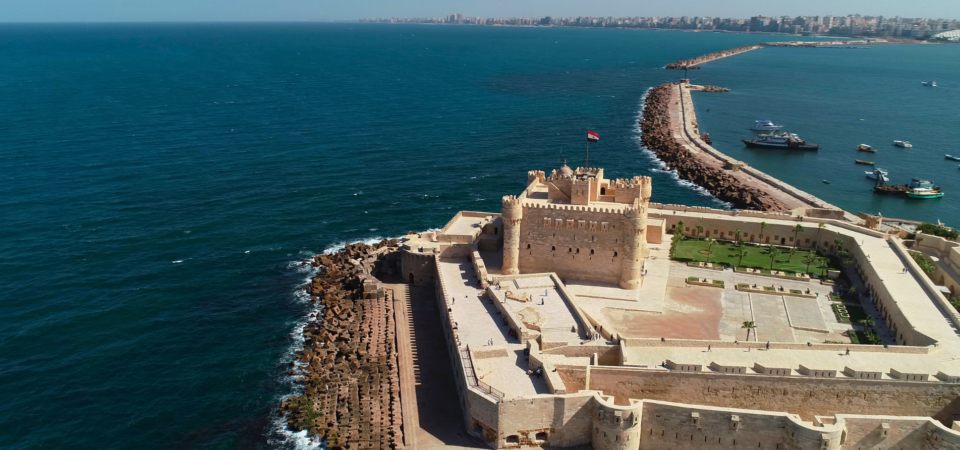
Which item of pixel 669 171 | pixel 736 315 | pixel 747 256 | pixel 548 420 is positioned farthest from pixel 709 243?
pixel 669 171

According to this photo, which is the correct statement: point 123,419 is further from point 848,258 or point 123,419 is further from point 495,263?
point 848,258

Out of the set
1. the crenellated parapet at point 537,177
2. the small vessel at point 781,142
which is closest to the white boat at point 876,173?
the small vessel at point 781,142

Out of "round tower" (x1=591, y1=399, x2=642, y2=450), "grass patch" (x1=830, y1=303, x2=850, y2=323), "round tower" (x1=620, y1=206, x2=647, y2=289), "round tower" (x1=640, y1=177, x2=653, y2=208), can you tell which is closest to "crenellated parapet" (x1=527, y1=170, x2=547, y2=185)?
"round tower" (x1=640, y1=177, x2=653, y2=208)

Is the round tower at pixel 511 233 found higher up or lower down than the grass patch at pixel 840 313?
higher up

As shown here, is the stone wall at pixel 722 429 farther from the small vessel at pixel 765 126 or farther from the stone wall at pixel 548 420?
the small vessel at pixel 765 126

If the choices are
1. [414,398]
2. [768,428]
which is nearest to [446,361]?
[414,398]

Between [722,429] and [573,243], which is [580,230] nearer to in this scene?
[573,243]

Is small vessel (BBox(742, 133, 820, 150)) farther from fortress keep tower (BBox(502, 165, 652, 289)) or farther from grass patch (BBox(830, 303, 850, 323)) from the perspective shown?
grass patch (BBox(830, 303, 850, 323))
